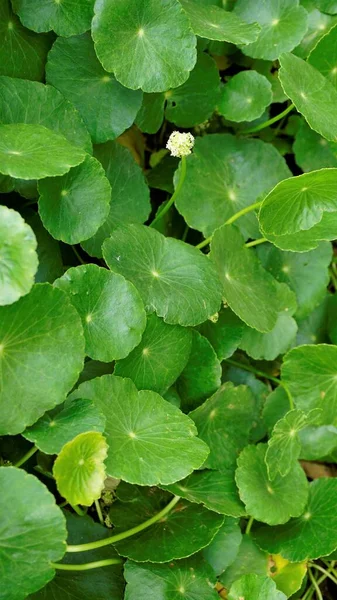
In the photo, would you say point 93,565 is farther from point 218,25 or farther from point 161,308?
point 218,25

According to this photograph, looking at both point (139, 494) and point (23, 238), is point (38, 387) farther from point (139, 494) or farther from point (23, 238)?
point (139, 494)

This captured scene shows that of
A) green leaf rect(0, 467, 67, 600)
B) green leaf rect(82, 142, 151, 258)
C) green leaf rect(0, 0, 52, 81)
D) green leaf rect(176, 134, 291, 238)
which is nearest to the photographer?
green leaf rect(0, 467, 67, 600)

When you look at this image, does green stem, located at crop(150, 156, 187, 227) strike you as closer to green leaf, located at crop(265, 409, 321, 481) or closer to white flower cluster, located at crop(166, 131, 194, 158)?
white flower cluster, located at crop(166, 131, 194, 158)

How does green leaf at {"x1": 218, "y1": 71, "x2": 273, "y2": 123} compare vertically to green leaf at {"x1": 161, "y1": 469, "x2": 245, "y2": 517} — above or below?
above

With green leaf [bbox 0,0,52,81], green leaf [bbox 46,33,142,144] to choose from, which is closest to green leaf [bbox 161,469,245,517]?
green leaf [bbox 46,33,142,144]

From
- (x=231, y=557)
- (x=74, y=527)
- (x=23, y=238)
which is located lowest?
(x=231, y=557)

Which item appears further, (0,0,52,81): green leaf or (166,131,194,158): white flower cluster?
(0,0,52,81): green leaf

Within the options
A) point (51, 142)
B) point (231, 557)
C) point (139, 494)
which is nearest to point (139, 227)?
point (51, 142)
